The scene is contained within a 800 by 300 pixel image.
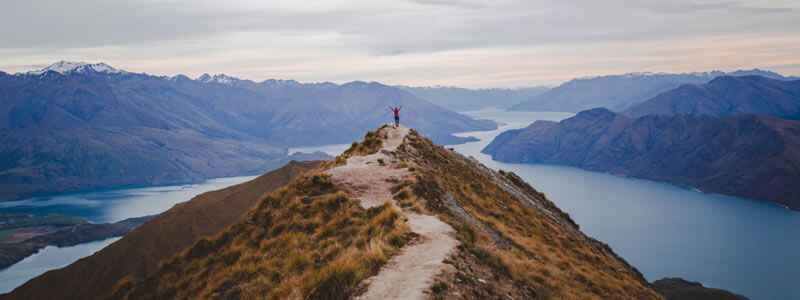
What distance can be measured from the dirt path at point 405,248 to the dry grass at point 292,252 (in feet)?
1.58

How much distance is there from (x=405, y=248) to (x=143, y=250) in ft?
207

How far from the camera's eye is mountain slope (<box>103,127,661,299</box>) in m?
12.0

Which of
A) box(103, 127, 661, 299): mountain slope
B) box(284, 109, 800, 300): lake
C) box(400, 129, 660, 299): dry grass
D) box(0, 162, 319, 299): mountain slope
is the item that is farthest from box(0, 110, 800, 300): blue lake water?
box(103, 127, 661, 299): mountain slope

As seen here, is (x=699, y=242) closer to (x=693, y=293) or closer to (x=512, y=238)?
(x=693, y=293)

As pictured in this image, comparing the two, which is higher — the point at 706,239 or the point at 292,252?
the point at 292,252

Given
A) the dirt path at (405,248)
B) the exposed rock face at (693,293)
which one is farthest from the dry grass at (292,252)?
the exposed rock face at (693,293)

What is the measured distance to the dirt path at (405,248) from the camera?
10.8 m

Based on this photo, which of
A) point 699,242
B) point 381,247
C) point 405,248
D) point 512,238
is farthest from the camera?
point 699,242

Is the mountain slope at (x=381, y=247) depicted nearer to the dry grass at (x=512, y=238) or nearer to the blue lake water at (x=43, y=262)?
the dry grass at (x=512, y=238)

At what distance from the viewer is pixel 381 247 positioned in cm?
1344

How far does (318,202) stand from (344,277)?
868 centimetres

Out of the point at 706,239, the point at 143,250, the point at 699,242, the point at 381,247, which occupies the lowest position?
the point at 706,239

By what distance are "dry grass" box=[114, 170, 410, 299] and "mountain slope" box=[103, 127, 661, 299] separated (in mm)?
45

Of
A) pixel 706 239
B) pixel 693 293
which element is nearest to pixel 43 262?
pixel 693 293
